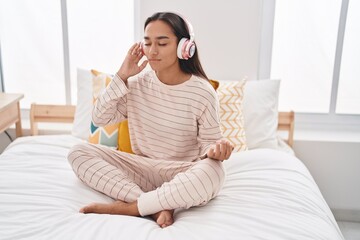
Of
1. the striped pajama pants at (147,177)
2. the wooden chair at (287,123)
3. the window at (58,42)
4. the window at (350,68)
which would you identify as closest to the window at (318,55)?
the window at (350,68)

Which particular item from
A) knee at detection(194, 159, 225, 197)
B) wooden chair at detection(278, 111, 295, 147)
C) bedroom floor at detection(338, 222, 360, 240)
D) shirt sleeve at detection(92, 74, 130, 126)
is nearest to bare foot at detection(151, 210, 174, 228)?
knee at detection(194, 159, 225, 197)

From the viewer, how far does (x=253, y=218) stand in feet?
3.99

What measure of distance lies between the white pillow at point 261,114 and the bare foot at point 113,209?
819 mm

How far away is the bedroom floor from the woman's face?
4.12 ft

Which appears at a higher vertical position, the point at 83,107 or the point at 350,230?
the point at 83,107

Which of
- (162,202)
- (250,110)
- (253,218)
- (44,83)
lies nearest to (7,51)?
(44,83)

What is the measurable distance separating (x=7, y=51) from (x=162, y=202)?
158 cm

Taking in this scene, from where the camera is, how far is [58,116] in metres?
2.18

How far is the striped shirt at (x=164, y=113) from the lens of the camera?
4.90ft

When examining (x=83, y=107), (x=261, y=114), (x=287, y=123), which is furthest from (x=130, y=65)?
(x=287, y=123)

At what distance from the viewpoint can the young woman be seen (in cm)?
134

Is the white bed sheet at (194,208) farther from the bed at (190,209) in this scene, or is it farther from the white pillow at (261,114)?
the white pillow at (261,114)

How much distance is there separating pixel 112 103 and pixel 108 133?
36 cm

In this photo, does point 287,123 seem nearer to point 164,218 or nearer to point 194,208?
point 194,208
